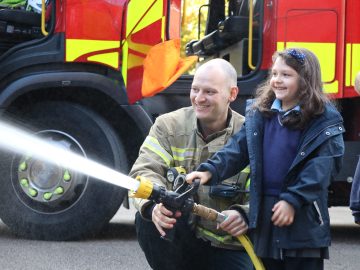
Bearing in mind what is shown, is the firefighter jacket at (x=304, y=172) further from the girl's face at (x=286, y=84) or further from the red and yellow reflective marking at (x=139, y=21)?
the red and yellow reflective marking at (x=139, y=21)

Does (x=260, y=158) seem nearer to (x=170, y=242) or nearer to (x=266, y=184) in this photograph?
(x=266, y=184)

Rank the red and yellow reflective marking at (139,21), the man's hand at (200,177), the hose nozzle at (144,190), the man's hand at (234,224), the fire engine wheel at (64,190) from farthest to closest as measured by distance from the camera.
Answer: the fire engine wheel at (64,190)
the red and yellow reflective marking at (139,21)
the man's hand at (234,224)
the man's hand at (200,177)
the hose nozzle at (144,190)

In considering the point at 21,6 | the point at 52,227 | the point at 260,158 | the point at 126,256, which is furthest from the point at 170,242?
the point at 21,6

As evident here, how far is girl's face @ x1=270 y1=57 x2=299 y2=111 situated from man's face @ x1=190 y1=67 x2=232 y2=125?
275mm

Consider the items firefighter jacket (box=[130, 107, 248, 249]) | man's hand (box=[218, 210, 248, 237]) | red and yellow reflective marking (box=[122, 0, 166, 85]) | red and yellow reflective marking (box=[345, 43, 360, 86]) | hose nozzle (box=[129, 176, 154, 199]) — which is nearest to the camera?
hose nozzle (box=[129, 176, 154, 199])

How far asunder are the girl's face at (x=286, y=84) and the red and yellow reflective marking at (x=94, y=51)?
2.95m

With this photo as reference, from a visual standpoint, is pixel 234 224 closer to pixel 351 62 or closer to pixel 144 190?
pixel 144 190

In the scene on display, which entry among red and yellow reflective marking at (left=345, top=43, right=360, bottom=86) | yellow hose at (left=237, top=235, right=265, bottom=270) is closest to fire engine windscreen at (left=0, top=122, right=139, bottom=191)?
red and yellow reflective marking at (left=345, top=43, right=360, bottom=86)

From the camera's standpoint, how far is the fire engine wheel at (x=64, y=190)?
6.88m

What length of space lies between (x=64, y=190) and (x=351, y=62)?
7.26ft

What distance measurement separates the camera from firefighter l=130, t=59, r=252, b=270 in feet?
13.5

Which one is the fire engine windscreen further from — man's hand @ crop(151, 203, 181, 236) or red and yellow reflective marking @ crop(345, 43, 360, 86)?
man's hand @ crop(151, 203, 181, 236)

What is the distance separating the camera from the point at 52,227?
22.6 feet

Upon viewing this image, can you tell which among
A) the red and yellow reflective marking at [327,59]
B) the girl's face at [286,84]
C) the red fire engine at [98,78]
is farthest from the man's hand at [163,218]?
the red and yellow reflective marking at [327,59]
